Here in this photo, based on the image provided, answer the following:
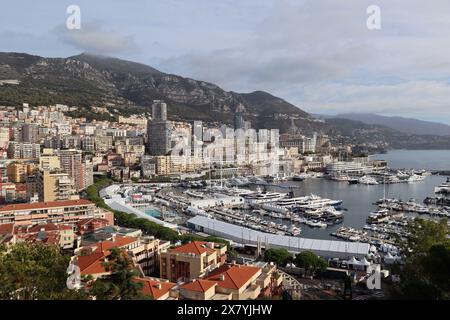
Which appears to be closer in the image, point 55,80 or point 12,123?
point 12,123

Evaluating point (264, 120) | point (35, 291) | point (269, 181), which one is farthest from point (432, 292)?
point (264, 120)

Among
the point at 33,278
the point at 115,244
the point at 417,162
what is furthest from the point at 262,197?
the point at 417,162

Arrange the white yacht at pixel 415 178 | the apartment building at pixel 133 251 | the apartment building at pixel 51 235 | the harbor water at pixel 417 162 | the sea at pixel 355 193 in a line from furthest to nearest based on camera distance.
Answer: the harbor water at pixel 417 162, the white yacht at pixel 415 178, the sea at pixel 355 193, the apartment building at pixel 51 235, the apartment building at pixel 133 251

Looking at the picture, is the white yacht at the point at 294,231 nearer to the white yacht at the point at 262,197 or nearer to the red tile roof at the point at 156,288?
the white yacht at the point at 262,197

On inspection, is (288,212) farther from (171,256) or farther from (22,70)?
(22,70)

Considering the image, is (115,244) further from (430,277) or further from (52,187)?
(52,187)

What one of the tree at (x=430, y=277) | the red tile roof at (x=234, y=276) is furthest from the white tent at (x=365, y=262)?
the red tile roof at (x=234, y=276)
